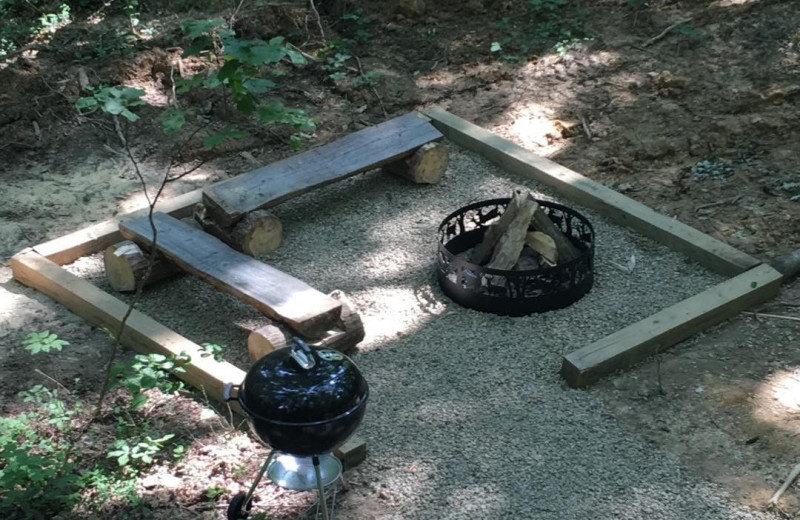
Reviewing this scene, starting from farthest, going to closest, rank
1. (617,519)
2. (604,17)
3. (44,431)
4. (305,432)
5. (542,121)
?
1. (604,17)
2. (542,121)
3. (44,431)
4. (617,519)
5. (305,432)

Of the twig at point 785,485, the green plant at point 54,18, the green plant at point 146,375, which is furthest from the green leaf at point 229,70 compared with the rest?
the green plant at point 54,18

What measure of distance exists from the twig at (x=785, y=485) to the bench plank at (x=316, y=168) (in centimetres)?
291

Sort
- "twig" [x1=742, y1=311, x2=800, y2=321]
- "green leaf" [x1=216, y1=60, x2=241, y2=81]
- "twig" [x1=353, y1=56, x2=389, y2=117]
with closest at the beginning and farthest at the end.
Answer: "green leaf" [x1=216, y1=60, x2=241, y2=81], "twig" [x1=742, y1=311, x2=800, y2=321], "twig" [x1=353, y1=56, x2=389, y2=117]

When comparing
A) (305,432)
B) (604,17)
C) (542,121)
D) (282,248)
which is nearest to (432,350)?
(282,248)

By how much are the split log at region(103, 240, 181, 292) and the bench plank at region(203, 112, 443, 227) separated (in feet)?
1.35

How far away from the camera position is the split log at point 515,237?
507 centimetres

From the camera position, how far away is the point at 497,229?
5.15 meters

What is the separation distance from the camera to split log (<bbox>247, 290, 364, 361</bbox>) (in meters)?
4.41

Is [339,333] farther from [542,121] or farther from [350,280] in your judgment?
[542,121]

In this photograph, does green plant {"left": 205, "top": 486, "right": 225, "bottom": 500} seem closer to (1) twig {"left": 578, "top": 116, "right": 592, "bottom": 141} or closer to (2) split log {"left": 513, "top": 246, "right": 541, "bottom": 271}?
(2) split log {"left": 513, "top": 246, "right": 541, "bottom": 271}

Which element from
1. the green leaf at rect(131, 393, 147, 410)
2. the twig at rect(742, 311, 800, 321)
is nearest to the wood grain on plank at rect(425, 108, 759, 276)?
the twig at rect(742, 311, 800, 321)

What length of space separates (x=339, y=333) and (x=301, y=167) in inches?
58.1

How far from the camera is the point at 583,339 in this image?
15.6ft

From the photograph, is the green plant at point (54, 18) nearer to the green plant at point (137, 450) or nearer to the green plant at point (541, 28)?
the green plant at point (541, 28)
